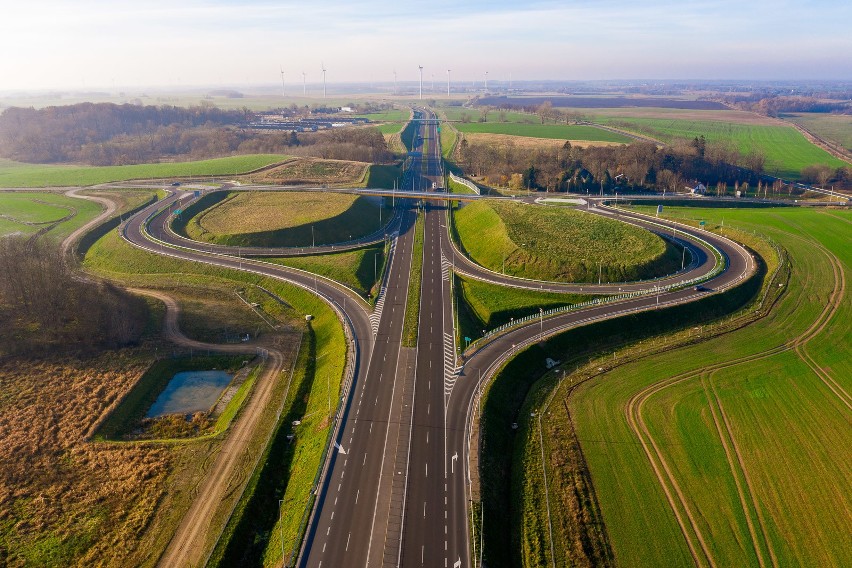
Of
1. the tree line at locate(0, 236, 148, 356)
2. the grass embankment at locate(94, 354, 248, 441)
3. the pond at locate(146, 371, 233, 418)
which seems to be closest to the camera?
the grass embankment at locate(94, 354, 248, 441)

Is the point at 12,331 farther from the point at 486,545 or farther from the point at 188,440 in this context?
the point at 486,545

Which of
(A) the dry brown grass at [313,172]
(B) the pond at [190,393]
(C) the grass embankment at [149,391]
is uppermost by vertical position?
(A) the dry brown grass at [313,172]

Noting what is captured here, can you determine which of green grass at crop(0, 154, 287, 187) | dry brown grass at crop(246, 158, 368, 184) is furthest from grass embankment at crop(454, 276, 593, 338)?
green grass at crop(0, 154, 287, 187)

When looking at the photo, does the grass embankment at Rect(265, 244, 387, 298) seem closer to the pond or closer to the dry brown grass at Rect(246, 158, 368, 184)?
the pond

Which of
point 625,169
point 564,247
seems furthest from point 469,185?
point 564,247

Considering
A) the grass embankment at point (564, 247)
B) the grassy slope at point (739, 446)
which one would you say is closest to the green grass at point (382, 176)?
the grass embankment at point (564, 247)

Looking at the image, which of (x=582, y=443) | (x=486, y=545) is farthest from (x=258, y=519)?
(x=582, y=443)

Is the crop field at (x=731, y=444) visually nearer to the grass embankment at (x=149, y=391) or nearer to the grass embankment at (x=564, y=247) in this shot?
the grass embankment at (x=564, y=247)
